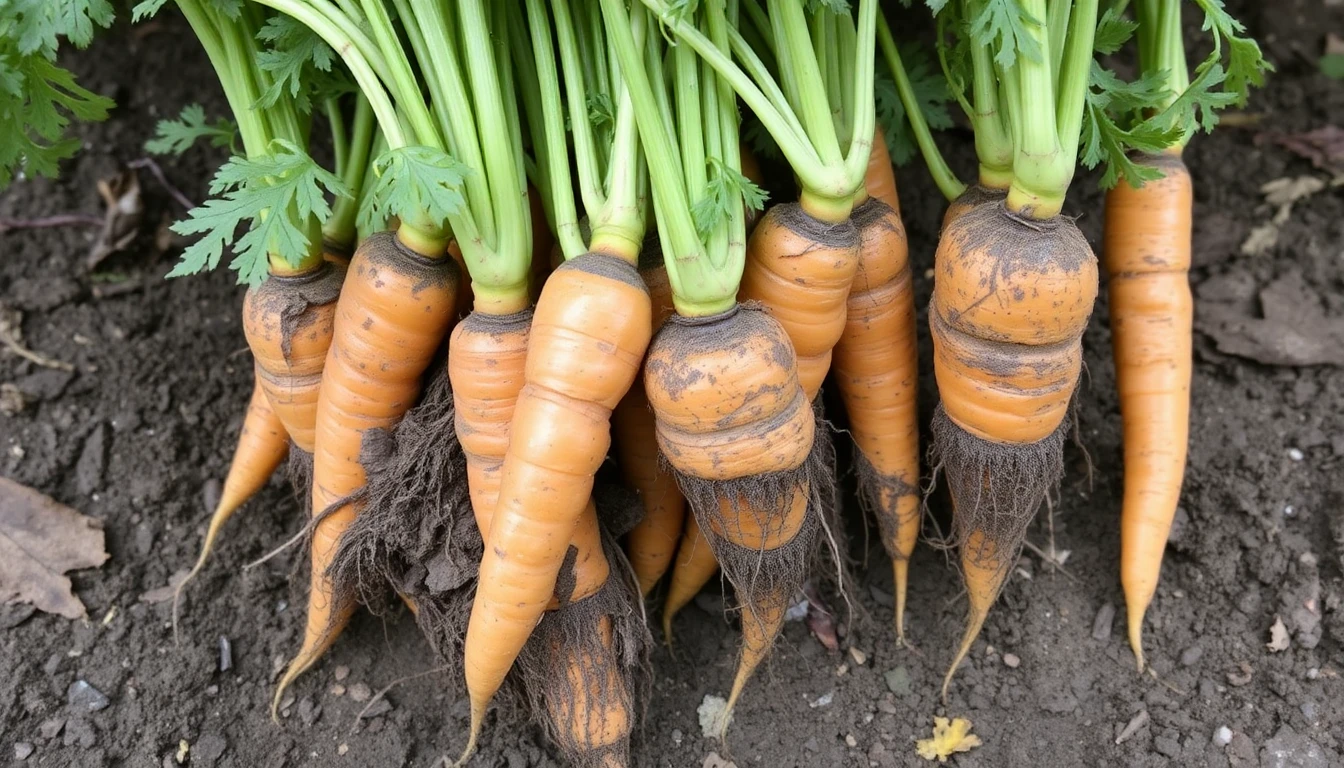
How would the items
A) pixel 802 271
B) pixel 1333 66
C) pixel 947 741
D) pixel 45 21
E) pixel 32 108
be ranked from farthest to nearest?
pixel 1333 66, pixel 947 741, pixel 32 108, pixel 802 271, pixel 45 21

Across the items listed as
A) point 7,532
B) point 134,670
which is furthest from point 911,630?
point 7,532

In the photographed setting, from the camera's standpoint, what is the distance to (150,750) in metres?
2.50

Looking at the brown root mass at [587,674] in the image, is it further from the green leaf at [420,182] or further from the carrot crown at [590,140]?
the green leaf at [420,182]

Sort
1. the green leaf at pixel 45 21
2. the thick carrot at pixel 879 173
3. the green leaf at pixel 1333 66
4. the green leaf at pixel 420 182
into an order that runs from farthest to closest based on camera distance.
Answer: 1. the green leaf at pixel 1333 66
2. the thick carrot at pixel 879 173
3. the green leaf at pixel 45 21
4. the green leaf at pixel 420 182

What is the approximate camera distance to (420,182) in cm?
199

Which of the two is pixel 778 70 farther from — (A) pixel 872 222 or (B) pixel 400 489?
(B) pixel 400 489

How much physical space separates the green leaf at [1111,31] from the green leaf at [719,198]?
3.00ft

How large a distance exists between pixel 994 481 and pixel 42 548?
2480 mm

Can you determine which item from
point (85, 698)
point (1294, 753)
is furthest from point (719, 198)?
point (85, 698)

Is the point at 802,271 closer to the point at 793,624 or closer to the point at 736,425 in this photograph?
the point at 736,425

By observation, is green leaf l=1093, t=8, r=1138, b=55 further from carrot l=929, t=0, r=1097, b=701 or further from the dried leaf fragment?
the dried leaf fragment

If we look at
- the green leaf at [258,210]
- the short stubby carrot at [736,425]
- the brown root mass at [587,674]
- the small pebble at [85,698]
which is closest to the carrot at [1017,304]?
the short stubby carrot at [736,425]

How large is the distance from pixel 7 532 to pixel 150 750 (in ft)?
2.48

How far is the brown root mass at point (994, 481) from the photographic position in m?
2.43
